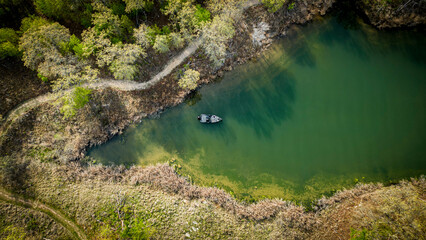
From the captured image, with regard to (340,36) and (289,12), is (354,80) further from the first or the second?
(289,12)

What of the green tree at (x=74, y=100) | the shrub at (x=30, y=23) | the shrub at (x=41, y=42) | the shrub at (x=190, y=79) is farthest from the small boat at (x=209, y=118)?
the shrub at (x=30, y=23)

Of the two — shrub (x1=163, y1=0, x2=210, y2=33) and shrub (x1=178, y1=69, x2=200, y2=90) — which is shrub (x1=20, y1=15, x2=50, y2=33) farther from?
shrub (x1=178, y1=69, x2=200, y2=90)

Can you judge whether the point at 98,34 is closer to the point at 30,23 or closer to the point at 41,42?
the point at 41,42

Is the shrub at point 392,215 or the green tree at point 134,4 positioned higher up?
the green tree at point 134,4

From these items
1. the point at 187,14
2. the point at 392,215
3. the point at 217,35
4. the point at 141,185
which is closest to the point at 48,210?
the point at 141,185

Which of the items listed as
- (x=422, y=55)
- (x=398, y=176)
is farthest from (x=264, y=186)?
(x=422, y=55)

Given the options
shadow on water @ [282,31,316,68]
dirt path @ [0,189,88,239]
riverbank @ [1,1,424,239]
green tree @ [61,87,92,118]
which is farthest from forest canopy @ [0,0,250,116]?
dirt path @ [0,189,88,239]

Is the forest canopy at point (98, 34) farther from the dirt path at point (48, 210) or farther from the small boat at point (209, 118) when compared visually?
the dirt path at point (48, 210)
